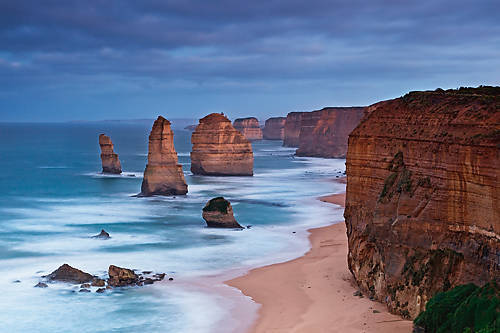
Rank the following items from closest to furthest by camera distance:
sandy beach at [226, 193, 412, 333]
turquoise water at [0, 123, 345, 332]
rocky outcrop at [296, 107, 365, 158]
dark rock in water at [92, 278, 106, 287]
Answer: sandy beach at [226, 193, 412, 333] < turquoise water at [0, 123, 345, 332] < dark rock in water at [92, 278, 106, 287] < rocky outcrop at [296, 107, 365, 158]

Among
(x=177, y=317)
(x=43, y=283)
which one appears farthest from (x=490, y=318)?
(x=43, y=283)

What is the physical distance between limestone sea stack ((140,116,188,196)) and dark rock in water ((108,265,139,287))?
90.7 ft

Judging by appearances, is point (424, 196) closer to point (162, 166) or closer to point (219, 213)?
point (219, 213)

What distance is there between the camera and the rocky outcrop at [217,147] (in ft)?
257

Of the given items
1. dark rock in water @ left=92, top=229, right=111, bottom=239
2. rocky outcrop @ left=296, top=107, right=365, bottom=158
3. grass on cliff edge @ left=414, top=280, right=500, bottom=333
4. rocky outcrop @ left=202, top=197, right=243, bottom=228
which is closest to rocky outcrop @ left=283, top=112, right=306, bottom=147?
rocky outcrop @ left=296, top=107, right=365, bottom=158

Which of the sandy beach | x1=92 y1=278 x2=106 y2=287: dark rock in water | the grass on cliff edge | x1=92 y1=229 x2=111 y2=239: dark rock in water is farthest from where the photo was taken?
x1=92 y1=229 x2=111 y2=239: dark rock in water

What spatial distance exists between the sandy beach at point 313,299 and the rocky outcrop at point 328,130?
85193 millimetres

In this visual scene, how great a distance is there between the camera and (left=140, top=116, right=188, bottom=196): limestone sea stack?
183 feet

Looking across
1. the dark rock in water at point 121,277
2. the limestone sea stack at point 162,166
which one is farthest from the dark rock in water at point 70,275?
the limestone sea stack at point 162,166

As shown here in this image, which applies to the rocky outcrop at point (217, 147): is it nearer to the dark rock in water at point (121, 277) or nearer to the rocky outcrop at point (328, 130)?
the rocky outcrop at point (328, 130)

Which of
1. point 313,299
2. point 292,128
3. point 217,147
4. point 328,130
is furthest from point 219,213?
point 292,128

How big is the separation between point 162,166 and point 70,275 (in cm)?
2832

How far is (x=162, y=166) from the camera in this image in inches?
2227

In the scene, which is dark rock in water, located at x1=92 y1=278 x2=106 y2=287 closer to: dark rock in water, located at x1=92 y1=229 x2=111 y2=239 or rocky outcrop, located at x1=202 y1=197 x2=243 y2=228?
dark rock in water, located at x1=92 y1=229 x2=111 y2=239
